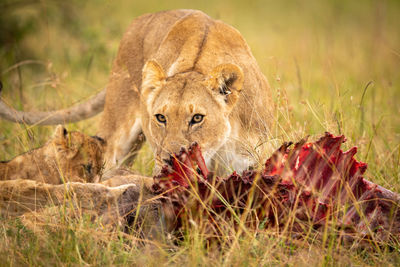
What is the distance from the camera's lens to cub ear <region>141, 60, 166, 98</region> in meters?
3.96

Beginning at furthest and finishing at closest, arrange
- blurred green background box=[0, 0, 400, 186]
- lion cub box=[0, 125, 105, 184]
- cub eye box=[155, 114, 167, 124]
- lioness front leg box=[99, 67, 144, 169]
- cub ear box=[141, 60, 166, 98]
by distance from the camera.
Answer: lioness front leg box=[99, 67, 144, 169]
blurred green background box=[0, 0, 400, 186]
cub ear box=[141, 60, 166, 98]
cub eye box=[155, 114, 167, 124]
lion cub box=[0, 125, 105, 184]

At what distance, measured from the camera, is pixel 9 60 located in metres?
7.04

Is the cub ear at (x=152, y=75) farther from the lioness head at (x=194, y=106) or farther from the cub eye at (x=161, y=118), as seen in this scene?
the cub eye at (x=161, y=118)

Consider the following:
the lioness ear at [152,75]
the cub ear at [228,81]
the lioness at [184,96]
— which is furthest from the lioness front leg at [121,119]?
the cub ear at [228,81]

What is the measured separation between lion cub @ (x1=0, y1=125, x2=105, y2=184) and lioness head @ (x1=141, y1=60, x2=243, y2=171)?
51 centimetres

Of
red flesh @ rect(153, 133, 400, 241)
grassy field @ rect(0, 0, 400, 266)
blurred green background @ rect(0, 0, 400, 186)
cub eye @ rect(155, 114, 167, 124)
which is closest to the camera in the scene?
grassy field @ rect(0, 0, 400, 266)

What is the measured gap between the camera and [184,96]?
3.77m

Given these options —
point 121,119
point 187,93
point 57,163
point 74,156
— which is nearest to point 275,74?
point 187,93

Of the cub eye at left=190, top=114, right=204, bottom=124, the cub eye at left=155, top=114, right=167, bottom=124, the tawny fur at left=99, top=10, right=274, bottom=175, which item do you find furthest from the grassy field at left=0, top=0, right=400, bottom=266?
the cub eye at left=155, top=114, right=167, bottom=124

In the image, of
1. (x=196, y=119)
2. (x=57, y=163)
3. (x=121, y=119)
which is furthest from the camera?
(x=121, y=119)

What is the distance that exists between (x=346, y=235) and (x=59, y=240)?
1.51 metres

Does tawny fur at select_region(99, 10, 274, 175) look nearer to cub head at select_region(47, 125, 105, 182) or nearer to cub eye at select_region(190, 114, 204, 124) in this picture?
cub eye at select_region(190, 114, 204, 124)

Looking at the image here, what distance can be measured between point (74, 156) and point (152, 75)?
0.87 metres

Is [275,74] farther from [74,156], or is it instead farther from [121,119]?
[74,156]
